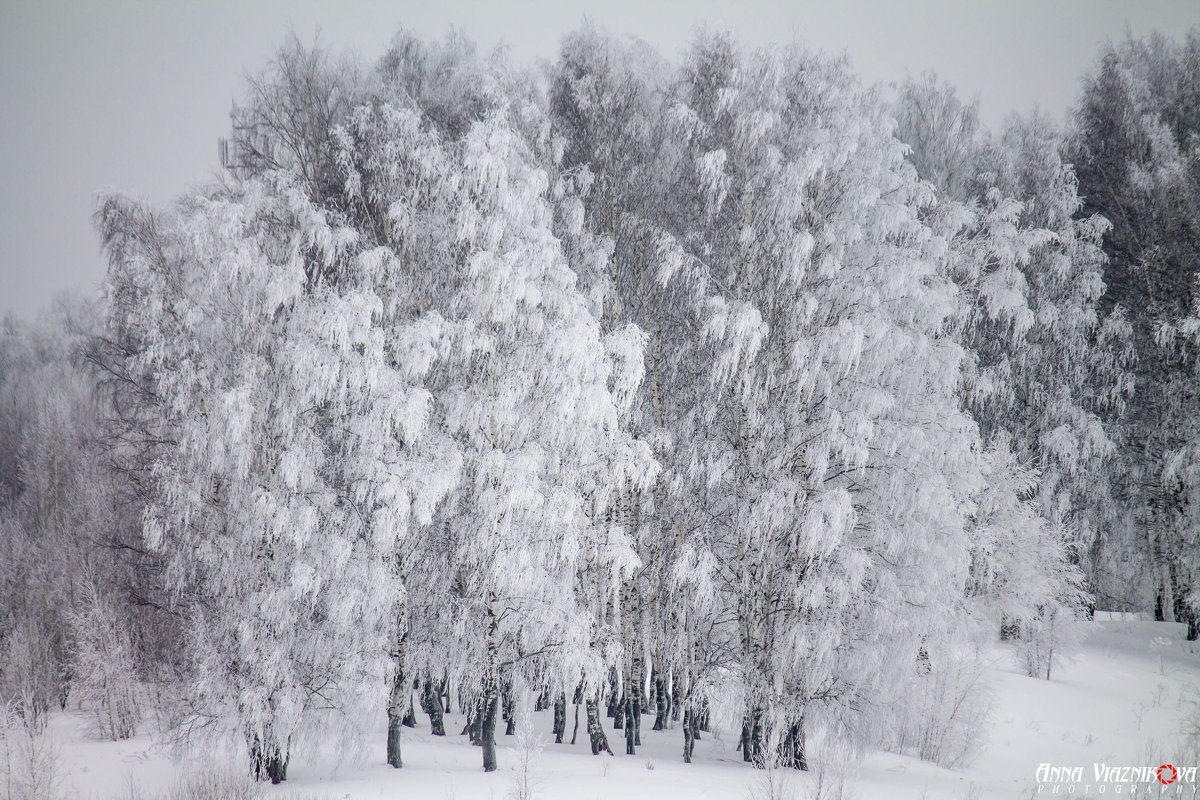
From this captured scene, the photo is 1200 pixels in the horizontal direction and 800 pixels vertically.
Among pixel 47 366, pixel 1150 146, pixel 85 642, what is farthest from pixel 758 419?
pixel 47 366

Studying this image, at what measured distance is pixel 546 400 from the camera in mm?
9805

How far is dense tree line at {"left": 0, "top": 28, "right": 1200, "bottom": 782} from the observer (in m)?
9.16

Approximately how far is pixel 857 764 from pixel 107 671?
13.9 meters

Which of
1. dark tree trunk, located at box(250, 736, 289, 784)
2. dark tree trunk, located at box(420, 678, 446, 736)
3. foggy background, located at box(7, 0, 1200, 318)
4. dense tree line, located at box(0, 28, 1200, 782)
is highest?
foggy background, located at box(7, 0, 1200, 318)

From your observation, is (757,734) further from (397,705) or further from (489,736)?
(397,705)

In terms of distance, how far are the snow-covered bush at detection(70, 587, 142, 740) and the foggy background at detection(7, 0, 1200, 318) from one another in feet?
23.1

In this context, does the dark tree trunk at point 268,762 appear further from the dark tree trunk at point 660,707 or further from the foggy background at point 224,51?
the foggy background at point 224,51

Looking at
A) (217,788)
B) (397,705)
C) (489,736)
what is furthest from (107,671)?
(217,788)

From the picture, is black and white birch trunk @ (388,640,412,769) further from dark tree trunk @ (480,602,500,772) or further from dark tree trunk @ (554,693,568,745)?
dark tree trunk @ (554,693,568,745)

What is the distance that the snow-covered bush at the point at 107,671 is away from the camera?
49.3 feet

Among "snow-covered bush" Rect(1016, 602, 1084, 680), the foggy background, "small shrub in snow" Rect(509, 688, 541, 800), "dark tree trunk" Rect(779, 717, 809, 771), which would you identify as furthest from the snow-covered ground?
the foggy background

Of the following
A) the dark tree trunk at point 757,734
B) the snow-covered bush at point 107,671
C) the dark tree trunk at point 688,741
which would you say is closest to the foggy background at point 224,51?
the snow-covered bush at point 107,671

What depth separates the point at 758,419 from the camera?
34.8 feet

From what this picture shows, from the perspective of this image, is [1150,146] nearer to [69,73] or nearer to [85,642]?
[69,73]
